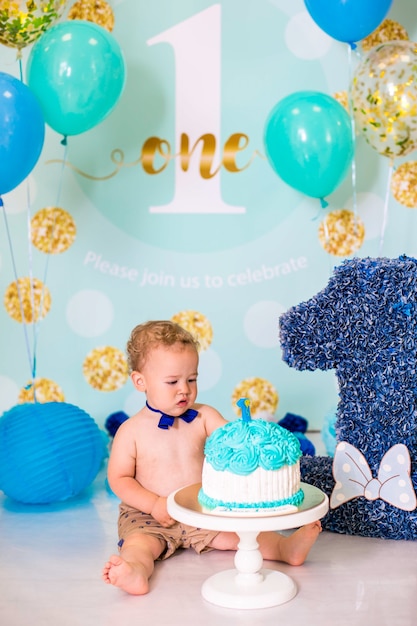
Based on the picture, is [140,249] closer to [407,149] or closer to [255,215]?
[255,215]

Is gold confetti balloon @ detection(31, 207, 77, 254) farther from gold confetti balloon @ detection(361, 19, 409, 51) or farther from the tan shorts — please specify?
the tan shorts

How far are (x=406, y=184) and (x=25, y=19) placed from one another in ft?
5.55

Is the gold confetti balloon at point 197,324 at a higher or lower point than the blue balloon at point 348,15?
lower

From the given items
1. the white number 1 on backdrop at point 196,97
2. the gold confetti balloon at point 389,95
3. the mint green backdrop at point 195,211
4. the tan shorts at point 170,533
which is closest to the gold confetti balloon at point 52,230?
the mint green backdrop at point 195,211

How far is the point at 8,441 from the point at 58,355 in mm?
897

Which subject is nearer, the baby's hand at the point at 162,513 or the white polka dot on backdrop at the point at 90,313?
the baby's hand at the point at 162,513

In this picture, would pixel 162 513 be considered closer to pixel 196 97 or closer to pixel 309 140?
pixel 309 140

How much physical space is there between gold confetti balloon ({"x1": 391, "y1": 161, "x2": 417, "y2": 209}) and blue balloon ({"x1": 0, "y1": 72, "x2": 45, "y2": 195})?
1.59 meters

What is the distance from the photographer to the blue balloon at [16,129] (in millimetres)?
2650

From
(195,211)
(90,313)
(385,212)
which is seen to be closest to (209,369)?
(90,313)

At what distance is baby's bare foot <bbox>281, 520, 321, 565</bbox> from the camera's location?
2.14m

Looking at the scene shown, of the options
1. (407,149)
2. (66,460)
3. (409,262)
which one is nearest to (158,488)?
(66,460)

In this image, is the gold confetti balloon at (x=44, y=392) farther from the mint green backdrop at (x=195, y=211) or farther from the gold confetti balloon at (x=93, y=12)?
the gold confetti balloon at (x=93, y=12)

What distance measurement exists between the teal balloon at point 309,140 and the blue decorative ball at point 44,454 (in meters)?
1.20
